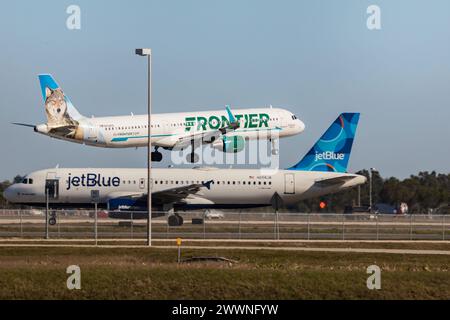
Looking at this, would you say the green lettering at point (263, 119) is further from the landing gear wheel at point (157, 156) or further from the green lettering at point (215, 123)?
the landing gear wheel at point (157, 156)

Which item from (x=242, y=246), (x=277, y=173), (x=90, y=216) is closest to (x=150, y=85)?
(x=242, y=246)

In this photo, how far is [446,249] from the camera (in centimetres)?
4900

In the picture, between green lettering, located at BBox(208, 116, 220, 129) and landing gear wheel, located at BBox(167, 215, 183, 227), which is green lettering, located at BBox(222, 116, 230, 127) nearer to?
green lettering, located at BBox(208, 116, 220, 129)

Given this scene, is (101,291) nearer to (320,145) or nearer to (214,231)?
(214,231)

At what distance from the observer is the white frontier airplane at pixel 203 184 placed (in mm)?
69562

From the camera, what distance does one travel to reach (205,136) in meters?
66.8

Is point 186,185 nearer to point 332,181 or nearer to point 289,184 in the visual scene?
point 289,184

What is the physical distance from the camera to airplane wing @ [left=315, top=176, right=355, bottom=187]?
74.2m

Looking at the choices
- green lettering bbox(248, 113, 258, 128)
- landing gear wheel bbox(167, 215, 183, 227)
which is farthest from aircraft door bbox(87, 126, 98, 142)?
green lettering bbox(248, 113, 258, 128)

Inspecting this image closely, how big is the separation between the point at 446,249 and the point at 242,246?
9694 millimetres

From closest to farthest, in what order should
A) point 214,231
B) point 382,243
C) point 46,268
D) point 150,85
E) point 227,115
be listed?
point 46,268 < point 150,85 < point 382,243 < point 214,231 < point 227,115

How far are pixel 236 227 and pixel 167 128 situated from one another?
305 inches

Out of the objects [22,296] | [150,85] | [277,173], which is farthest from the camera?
[277,173]

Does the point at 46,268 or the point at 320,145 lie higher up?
the point at 320,145
